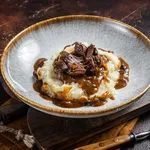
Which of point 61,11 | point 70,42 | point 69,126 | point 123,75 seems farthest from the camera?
point 61,11

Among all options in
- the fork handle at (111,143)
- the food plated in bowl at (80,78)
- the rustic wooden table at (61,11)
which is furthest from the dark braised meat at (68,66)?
the rustic wooden table at (61,11)

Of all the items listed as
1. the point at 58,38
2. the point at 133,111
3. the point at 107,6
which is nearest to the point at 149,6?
the point at 107,6

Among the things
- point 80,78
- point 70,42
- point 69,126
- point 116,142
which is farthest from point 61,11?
point 116,142

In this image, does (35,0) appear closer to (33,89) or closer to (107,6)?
(107,6)

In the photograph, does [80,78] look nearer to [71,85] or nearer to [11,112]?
[71,85]

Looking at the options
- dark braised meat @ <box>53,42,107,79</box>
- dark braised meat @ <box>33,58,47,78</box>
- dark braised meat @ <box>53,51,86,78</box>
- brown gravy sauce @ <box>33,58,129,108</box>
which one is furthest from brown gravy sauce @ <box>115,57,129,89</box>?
dark braised meat @ <box>33,58,47,78</box>

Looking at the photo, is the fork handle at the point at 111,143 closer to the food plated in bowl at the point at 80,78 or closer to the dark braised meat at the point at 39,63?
the food plated in bowl at the point at 80,78

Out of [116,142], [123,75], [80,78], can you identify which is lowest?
[116,142]
